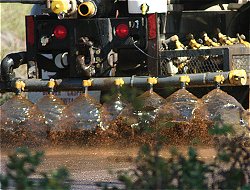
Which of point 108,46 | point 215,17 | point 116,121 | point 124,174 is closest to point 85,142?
point 116,121

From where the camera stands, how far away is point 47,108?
9.26 metres

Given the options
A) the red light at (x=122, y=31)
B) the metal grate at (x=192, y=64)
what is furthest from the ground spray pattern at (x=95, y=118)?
the red light at (x=122, y=31)

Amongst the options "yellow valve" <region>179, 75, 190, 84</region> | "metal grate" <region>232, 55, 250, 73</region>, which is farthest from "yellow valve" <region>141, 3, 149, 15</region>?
"metal grate" <region>232, 55, 250, 73</region>

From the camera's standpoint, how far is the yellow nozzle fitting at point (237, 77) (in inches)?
349

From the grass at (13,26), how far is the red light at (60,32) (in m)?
9.00

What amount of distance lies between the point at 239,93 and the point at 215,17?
1384 millimetres

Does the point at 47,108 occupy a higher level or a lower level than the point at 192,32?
lower

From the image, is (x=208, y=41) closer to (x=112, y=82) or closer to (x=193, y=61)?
(x=193, y=61)

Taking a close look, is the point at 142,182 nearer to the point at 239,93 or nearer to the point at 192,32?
the point at 239,93

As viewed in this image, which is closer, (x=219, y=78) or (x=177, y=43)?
(x=219, y=78)

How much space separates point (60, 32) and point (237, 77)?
2.02m

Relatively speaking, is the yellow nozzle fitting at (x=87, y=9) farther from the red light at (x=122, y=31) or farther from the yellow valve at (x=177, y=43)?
the yellow valve at (x=177, y=43)

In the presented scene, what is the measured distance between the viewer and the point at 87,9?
9125mm

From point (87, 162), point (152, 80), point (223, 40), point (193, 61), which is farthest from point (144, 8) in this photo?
point (87, 162)
